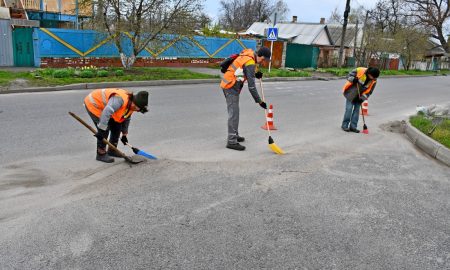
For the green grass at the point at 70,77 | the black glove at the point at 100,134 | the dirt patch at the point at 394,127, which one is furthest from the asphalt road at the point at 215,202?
the green grass at the point at 70,77

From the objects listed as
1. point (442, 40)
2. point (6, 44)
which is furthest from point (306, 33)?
point (442, 40)

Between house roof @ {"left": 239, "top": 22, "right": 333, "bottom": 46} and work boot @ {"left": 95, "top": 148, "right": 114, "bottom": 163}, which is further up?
house roof @ {"left": 239, "top": 22, "right": 333, "bottom": 46}

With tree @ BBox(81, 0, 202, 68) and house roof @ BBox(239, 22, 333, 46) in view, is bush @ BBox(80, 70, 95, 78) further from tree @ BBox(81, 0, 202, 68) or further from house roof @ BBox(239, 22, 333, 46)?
house roof @ BBox(239, 22, 333, 46)

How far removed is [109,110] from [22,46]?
44.9 feet

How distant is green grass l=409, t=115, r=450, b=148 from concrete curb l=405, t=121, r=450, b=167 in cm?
15

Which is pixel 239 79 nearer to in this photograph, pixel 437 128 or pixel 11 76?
pixel 437 128

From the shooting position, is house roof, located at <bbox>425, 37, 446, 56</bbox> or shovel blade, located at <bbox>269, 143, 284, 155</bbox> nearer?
shovel blade, located at <bbox>269, 143, 284, 155</bbox>

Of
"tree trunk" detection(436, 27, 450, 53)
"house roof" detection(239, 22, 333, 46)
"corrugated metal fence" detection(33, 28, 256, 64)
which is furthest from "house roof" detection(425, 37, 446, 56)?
"corrugated metal fence" detection(33, 28, 256, 64)

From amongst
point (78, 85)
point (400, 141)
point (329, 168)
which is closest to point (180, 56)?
point (78, 85)

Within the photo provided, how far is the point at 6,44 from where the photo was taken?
16.1 metres

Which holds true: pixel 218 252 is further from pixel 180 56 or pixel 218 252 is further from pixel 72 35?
pixel 180 56

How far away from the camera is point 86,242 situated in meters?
3.41

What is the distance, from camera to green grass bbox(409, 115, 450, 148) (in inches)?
294

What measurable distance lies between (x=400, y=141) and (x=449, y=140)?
36.6 inches
